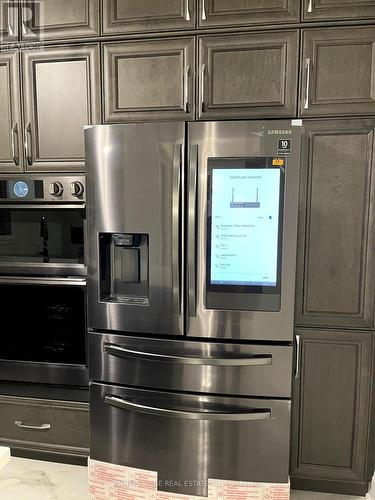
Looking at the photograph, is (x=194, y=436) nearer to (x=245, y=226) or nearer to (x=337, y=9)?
(x=245, y=226)

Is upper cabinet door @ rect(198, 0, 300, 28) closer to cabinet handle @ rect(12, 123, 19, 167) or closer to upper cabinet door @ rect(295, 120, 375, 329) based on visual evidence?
upper cabinet door @ rect(295, 120, 375, 329)

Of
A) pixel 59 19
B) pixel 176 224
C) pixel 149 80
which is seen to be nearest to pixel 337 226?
pixel 176 224

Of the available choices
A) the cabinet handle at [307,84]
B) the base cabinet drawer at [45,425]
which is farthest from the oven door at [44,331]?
the cabinet handle at [307,84]

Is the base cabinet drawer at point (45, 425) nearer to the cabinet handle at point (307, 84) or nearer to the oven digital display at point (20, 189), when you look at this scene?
the oven digital display at point (20, 189)

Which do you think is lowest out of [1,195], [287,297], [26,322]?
[26,322]

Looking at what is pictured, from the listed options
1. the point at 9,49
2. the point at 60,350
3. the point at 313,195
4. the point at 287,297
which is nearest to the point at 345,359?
the point at 287,297

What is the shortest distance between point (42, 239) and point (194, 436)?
3.76 feet

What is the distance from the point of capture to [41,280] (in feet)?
6.47

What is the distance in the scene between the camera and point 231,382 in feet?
5.56

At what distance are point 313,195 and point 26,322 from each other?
149cm

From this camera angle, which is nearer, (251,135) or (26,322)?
(251,135)

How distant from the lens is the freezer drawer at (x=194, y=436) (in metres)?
1.69

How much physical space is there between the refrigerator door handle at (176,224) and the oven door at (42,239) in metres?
0.52

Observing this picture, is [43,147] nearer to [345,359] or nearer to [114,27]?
[114,27]
